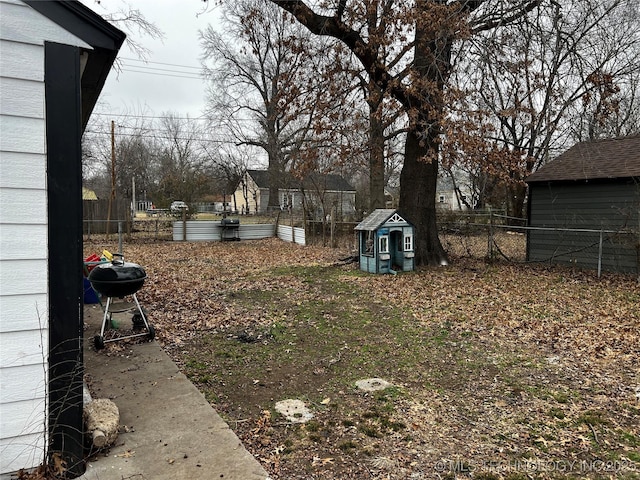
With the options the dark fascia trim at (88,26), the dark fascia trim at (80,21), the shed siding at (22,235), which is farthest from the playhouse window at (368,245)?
the shed siding at (22,235)

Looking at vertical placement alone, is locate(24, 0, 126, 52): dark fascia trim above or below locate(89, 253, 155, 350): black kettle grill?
above

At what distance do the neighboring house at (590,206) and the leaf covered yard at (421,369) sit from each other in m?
1.41

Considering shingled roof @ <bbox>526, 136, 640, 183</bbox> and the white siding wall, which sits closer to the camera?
the white siding wall

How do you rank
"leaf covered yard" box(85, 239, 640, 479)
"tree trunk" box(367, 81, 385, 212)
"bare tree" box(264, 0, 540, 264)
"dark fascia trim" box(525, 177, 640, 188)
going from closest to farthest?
"leaf covered yard" box(85, 239, 640, 479)
"bare tree" box(264, 0, 540, 264)
"tree trunk" box(367, 81, 385, 212)
"dark fascia trim" box(525, 177, 640, 188)

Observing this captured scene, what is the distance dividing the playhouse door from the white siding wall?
339 inches

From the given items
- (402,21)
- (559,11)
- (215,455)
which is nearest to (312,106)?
(402,21)

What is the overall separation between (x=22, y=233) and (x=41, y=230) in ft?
0.30

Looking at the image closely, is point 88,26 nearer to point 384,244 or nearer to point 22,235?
point 22,235

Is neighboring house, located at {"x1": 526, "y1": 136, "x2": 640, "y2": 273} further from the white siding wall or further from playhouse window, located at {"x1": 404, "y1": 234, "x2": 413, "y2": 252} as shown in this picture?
the white siding wall

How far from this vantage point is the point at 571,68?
8.92 meters

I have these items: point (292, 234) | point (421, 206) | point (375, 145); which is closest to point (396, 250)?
point (421, 206)

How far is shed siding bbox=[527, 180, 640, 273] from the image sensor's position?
10.2 metres

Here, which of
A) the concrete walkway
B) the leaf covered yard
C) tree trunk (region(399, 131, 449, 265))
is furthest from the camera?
tree trunk (region(399, 131, 449, 265))

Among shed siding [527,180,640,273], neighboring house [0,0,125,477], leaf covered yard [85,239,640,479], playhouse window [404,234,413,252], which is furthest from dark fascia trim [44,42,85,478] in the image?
shed siding [527,180,640,273]
